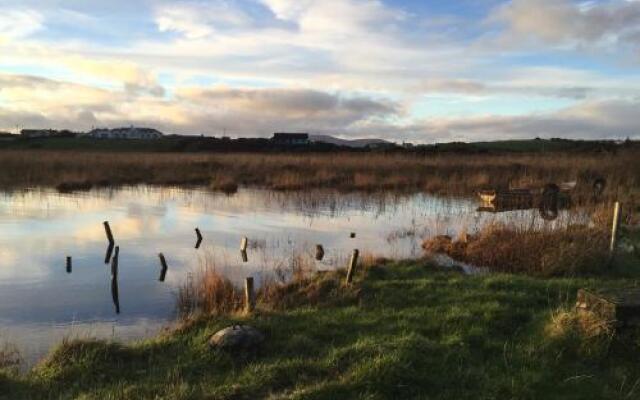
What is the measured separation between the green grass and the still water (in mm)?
1443

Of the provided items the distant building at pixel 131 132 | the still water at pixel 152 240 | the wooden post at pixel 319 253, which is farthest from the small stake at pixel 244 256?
the distant building at pixel 131 132

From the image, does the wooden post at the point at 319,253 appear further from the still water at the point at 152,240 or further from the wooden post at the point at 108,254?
the wooden post at the point at 108,254

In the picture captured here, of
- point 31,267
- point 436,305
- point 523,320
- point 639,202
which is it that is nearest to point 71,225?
point 31,267

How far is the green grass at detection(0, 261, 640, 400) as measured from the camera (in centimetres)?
570

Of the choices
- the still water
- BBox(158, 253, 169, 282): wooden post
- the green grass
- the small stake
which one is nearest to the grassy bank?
the still water

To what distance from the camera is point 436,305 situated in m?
8.64

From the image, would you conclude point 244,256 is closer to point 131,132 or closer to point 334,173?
point 334,173

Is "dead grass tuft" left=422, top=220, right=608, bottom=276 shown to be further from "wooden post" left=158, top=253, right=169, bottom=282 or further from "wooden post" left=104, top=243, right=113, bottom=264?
"wooden post" left=104, top=243, right=113, bottom=264

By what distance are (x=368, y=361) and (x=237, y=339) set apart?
1609mm

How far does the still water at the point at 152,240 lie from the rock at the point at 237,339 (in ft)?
6.90

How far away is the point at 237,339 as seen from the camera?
6.72 meters

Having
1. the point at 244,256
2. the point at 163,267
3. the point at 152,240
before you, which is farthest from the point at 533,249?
the point at 152,240

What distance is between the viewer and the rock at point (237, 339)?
6691 millimetres

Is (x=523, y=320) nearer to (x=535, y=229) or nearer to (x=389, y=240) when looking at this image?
(x=535, y=229)
